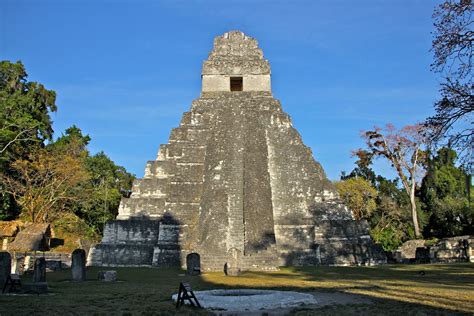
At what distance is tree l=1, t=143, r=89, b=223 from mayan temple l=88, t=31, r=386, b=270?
9.24 meters

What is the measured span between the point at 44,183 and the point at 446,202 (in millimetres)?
22271

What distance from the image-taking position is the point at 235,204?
16078mm

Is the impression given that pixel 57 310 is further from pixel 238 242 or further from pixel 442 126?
pixel 238 242

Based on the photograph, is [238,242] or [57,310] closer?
[57,310]

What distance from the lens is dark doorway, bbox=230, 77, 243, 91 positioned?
22.1 meters

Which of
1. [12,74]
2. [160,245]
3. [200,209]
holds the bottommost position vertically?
[160,245]

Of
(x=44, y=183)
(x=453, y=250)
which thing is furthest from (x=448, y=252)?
(x=44, y=183)

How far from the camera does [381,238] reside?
27.5m

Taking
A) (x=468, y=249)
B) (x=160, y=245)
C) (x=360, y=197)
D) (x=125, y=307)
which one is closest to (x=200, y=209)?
(x=160, y=245)

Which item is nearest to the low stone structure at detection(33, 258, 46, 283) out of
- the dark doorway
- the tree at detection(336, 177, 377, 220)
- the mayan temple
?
the mayan temple

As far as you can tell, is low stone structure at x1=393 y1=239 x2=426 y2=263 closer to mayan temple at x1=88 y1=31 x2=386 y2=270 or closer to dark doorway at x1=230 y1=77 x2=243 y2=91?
mayan temple at x1=88 y1=31 x2=386 y2=270

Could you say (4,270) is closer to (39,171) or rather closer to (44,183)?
(39,171)

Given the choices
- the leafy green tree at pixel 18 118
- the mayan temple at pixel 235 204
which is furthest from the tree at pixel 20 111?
the mayan temple at pixel 235 204

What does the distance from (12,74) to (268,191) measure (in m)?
19.5
